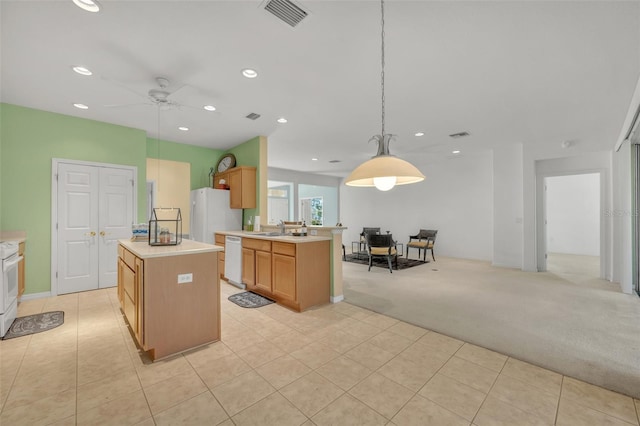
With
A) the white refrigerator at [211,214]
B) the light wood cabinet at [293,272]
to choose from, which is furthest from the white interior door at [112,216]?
the light wood cabinet at [293,272]

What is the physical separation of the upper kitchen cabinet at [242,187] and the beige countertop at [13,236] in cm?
296

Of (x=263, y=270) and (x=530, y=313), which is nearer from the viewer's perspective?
(x=530, y=313)

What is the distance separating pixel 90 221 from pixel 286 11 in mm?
4465

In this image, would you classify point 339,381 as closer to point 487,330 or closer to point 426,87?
point 487,330

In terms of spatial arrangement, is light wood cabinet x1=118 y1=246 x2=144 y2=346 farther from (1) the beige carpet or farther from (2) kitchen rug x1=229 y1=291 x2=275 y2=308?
(1) the beige carpet

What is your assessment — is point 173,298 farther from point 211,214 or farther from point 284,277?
point 211,214

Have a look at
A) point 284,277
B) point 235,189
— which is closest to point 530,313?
point 284,277

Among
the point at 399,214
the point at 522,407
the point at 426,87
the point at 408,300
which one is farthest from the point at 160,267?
the point at 399,214

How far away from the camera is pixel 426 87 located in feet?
10.7

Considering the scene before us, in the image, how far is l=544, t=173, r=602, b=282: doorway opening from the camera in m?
7.75

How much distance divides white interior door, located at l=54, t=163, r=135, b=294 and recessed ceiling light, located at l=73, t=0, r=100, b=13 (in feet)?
10.3

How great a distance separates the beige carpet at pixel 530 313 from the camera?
2268 millimetres

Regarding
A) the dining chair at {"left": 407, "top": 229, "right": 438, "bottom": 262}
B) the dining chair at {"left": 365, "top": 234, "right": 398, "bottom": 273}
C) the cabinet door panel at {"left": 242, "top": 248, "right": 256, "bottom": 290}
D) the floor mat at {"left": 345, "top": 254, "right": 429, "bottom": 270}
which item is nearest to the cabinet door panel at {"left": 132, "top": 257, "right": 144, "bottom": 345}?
the cabinet door panel at {"left": 242, "top": 248, "right": 256, "bottom": 290}

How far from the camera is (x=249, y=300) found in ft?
12.5
